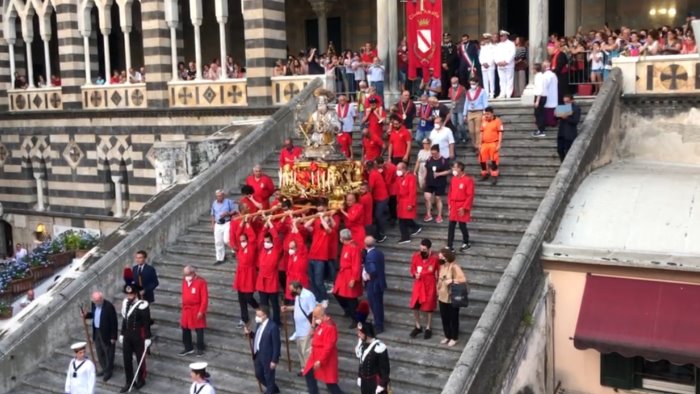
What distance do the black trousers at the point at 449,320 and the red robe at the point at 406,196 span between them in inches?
107

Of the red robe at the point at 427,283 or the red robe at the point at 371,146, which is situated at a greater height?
the red robe at the point at 371,146

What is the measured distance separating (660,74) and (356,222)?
8017 millimetres

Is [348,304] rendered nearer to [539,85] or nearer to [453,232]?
[453,232]

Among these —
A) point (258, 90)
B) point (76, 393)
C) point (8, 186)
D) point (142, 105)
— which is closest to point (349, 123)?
point (258, 90)

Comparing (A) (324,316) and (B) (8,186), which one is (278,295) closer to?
(A) (324,316)

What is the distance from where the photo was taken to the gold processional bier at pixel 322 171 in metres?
12.9

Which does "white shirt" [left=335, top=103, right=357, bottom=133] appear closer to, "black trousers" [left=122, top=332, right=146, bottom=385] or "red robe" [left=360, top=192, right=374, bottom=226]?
"red robe" [left=360, top=192, right=374, bottom=226]

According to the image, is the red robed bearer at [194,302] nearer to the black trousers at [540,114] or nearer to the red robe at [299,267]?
the red robe at [299,267]

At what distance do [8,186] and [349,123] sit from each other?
62.9 feet

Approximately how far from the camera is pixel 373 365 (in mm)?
9477

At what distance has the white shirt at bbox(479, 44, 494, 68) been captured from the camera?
17.9m

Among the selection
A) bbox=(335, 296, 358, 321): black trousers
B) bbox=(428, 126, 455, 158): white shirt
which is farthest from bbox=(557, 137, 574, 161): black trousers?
bbox=(335, 296, 358, 321): black trousers

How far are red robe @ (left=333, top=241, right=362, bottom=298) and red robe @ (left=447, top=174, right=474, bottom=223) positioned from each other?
1.99 metres

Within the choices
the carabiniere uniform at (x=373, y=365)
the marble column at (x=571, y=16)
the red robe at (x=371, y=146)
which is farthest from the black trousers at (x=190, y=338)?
the marble column at (x=571, y=16)
